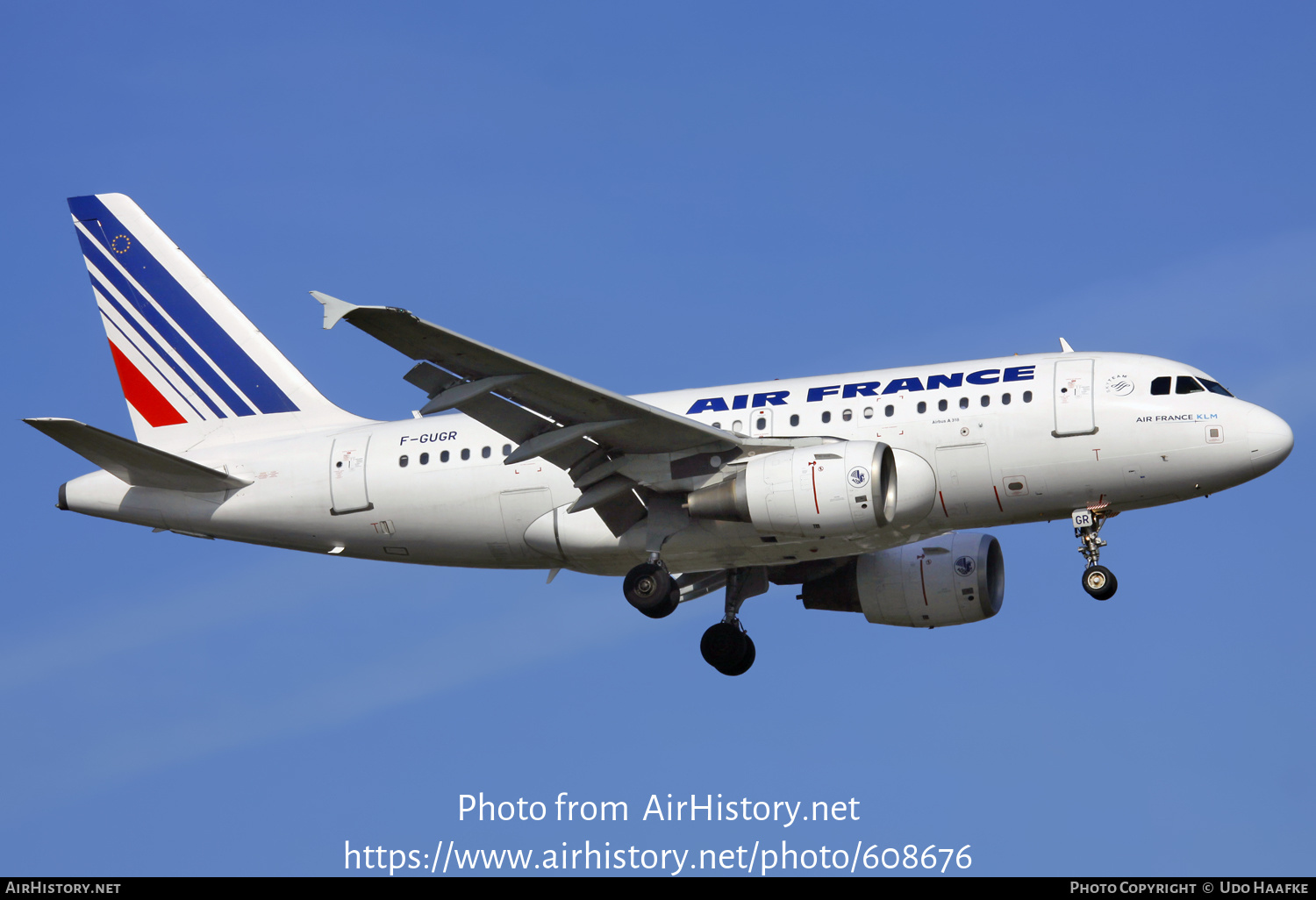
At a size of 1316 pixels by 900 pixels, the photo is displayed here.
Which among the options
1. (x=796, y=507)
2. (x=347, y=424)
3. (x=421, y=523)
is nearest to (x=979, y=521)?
(x=796, y=507)

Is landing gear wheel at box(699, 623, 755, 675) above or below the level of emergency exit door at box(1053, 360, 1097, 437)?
below

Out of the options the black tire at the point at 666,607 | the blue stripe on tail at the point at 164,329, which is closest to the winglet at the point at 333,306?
the black tire at the point at 666,607

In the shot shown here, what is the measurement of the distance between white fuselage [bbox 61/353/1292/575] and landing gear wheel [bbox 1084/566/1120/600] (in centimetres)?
122

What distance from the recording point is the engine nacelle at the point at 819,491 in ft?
90.1

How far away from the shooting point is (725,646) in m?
32.8

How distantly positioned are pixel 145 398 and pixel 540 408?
1074cm

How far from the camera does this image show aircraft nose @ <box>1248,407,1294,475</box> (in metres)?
28.0

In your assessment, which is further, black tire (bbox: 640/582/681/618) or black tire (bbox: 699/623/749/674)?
black tire (bbox: 699/623/749/674)

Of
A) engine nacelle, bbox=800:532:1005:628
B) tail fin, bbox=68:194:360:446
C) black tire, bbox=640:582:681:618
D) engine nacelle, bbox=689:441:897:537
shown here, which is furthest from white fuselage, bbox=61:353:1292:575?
engine nacelle, bbox=800:532:1005:628

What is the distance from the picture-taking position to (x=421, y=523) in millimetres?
31000

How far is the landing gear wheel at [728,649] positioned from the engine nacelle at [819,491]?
497 cm

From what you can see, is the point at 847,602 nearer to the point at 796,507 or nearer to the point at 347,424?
the point at 796,507

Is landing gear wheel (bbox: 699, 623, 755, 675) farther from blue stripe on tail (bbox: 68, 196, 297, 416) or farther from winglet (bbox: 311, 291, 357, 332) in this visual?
winglet (bbox: 311, 291, 357, 332)

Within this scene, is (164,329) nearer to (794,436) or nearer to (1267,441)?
(794,436)
